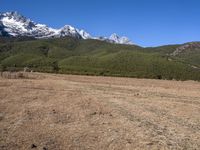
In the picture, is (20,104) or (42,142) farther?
(20,104)

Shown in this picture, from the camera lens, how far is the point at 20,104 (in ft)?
78.4

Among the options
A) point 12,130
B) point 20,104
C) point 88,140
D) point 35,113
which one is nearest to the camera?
point 88,140

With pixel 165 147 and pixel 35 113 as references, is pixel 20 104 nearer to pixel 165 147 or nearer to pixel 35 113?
pixel 35 113

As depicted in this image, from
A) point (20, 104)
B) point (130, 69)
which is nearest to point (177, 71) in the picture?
point (130, 69)

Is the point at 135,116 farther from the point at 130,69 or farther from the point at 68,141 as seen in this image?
the point at 130,69

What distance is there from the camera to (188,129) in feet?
56.3

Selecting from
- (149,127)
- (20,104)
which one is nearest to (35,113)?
(20,104)

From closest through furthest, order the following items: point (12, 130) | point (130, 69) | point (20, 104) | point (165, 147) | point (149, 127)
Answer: point (165, 147) → point (12, 130) → point (149, 127) → point (20, 104) → point (130, 69)

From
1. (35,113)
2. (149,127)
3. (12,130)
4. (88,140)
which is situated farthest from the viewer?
(35,113)

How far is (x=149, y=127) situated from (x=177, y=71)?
572 feet

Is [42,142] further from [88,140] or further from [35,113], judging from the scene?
[35,113]

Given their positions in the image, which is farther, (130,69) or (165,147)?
(130,69)

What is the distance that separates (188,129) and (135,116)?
4030mm

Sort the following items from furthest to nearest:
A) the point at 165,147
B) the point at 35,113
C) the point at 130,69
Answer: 1. the point at 130,69
2. the point at 35,113
3. the point at 165,147
